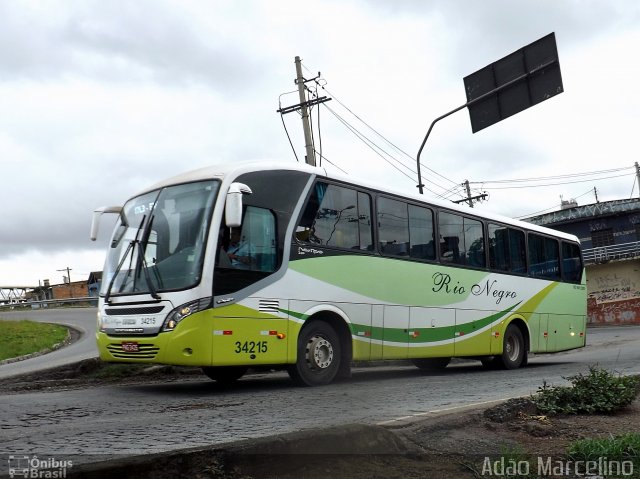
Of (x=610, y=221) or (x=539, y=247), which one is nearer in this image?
(x=539, y=247)

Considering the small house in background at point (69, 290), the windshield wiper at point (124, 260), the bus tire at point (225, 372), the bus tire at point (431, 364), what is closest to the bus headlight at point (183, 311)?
the windshield wiper at point (124, 260)

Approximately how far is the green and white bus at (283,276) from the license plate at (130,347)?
0.02 metres

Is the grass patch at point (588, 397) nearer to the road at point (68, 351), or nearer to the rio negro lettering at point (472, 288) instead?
the rio negro lettering at point (472, 288)

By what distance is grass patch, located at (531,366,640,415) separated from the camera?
621 centimetres

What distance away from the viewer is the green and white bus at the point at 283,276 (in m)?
8.04

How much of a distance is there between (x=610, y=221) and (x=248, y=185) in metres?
45.3

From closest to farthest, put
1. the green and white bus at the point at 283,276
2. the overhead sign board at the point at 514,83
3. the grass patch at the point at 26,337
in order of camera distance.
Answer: the green and white bus at the point at 283,276
the overhead sign board at the point at 514,83
the grass patch at the point at 26,337

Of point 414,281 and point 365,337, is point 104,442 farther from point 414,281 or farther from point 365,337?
point 414,281

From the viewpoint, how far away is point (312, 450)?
428 cm

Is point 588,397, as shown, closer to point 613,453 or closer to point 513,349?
point 613,453

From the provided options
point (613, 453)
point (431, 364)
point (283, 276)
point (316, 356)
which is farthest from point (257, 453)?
point (431, 364)

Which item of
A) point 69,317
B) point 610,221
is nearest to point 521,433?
point 69,317

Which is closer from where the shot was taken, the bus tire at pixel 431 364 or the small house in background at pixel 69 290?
the bus tire at pixel 431 364

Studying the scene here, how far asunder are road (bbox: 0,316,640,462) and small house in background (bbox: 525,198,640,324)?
36.7 meters
